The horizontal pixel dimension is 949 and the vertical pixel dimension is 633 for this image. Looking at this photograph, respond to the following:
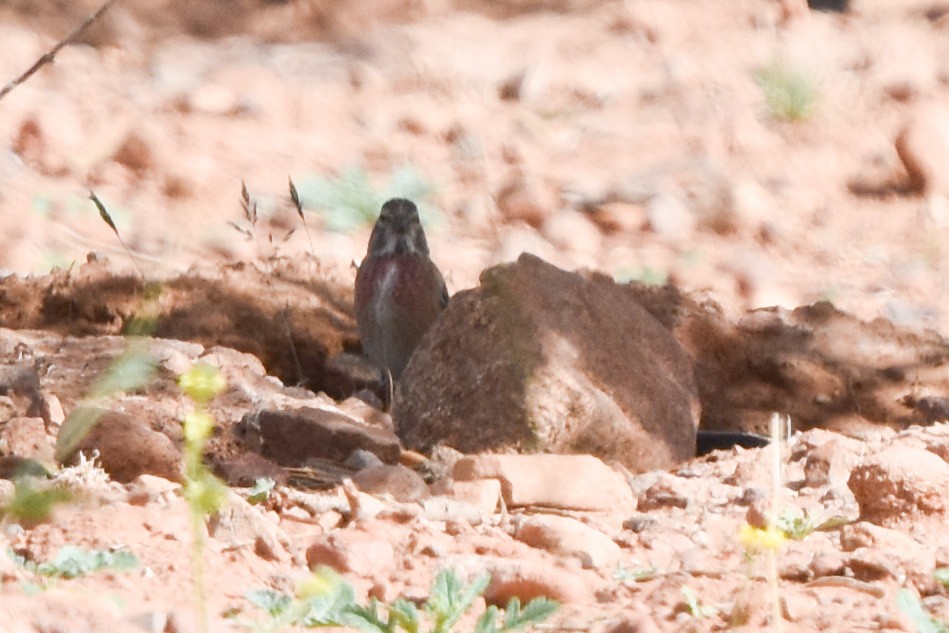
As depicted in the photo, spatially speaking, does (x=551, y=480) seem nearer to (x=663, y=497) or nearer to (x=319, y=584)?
(x=663, y=497)

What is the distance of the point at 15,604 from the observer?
7.43 ft

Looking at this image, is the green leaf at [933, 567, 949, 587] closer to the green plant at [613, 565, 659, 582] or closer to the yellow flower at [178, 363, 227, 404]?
the green plant at [613, 565, 659, 582]

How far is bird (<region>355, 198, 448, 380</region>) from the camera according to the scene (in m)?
7.97

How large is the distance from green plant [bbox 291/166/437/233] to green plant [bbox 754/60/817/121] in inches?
111

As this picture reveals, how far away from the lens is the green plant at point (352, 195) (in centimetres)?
1005

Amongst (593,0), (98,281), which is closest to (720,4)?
(593,0)

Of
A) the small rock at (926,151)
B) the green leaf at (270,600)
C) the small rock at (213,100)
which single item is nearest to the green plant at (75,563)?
the green leaf at (270,600)

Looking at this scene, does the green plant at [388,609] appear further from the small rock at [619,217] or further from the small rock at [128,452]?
the small rock at [619,217]

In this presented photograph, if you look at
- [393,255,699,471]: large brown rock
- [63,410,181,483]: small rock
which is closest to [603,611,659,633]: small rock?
[63,410,181,483]: small rock

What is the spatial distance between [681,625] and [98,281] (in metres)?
4.75

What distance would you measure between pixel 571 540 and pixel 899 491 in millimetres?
797

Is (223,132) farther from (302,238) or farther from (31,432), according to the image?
(31,432)

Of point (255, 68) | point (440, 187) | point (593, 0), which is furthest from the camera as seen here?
point (593, 0)

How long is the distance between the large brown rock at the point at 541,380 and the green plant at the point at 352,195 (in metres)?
4.47
